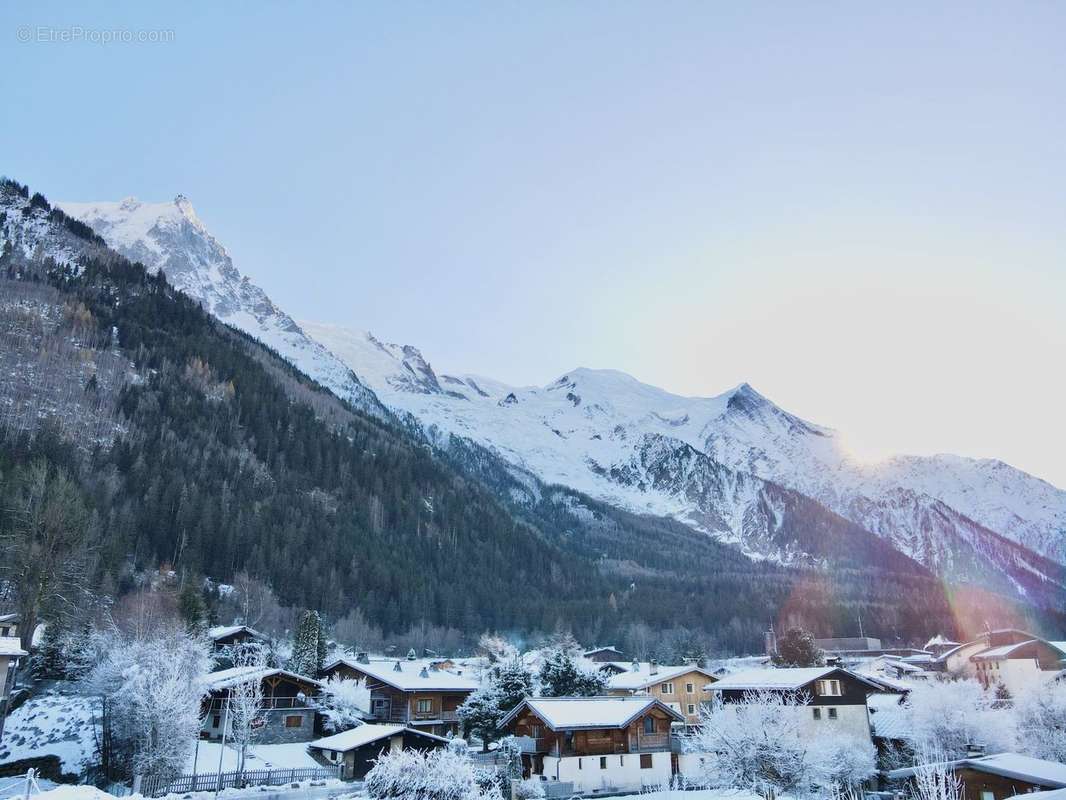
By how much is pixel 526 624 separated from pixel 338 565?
38.0m

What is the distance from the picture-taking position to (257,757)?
53.2 metres

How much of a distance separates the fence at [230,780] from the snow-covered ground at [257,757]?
82.8 inches

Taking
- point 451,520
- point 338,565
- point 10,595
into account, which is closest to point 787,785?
point 10,595

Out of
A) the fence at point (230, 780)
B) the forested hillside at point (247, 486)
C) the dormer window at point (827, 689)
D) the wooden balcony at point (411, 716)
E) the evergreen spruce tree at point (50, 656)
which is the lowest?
the fence at point (230, 780)

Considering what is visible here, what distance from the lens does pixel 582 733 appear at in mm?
53438

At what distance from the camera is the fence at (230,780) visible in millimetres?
42625

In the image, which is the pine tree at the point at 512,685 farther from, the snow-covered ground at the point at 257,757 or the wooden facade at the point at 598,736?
the snow-covered ground at the point at 257,757

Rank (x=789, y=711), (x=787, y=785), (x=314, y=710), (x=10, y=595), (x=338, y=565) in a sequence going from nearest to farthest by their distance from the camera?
(x=787, y=785), (x=789, y=711), (x=314, y=710), (x=10, y=595), (x=338, y=565)

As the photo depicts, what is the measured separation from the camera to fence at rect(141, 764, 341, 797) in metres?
42.6

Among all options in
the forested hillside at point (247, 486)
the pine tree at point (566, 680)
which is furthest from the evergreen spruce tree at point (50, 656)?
the pine tree at point (566, 680)

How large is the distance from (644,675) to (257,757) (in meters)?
42.4

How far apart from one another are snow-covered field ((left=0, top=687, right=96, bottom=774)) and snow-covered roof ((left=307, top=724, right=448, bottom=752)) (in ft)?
47.9

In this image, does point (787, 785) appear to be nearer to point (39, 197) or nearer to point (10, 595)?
point (10, 595)

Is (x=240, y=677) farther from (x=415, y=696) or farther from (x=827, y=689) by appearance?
(x=827, y=689)
